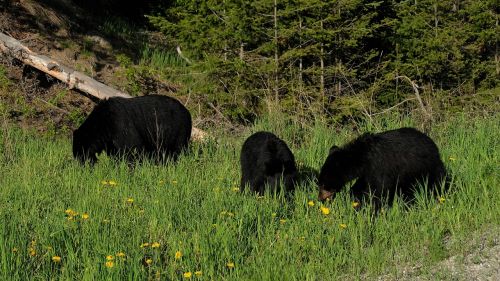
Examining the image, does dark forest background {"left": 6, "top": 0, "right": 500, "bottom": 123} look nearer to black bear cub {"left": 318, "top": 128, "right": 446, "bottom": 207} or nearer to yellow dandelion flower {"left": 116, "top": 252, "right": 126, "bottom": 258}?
black bear cub {"left": 318, "top": 128, "right": 446, "bottom": 207}

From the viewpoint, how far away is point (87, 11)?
17.8 metres

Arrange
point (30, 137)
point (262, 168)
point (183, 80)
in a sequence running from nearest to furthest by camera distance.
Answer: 1. point (262, 168)
2. point (30, 137)
3. point (183, 80)

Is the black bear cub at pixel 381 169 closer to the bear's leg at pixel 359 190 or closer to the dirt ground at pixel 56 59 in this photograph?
the bear's leg at pixel 359 190

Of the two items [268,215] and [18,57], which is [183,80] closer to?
[18,57]

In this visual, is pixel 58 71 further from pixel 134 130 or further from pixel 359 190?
pixel 359 190

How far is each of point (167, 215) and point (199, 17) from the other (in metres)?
7.38

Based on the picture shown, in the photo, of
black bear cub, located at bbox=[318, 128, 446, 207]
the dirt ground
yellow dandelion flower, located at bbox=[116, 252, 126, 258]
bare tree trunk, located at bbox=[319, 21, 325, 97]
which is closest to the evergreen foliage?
bare tree trunk, located at bbox=[319, 21, 325, 97]

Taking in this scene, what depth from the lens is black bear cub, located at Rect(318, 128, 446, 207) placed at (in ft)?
23.6

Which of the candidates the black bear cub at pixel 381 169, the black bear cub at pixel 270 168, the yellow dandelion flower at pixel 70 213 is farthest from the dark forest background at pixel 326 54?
the yellow dandelion flower at pixel 70 213

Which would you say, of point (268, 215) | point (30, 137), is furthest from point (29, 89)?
point (268, 215)

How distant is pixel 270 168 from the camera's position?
7855mm

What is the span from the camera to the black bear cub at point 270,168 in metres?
7.82

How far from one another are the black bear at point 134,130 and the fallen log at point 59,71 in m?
2.09

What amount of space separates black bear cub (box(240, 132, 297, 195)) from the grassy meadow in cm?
21
